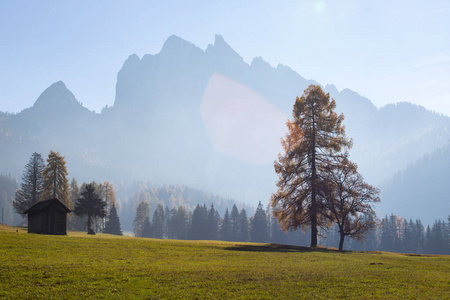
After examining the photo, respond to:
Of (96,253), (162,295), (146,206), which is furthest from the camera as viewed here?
(146,206)

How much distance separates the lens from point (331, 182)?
40.7 meters

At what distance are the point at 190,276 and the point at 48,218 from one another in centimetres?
3205

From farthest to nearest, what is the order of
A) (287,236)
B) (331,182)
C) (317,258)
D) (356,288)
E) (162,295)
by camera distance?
(287,236)
(331,182)
(317,258)
(356,288)
(162,295)

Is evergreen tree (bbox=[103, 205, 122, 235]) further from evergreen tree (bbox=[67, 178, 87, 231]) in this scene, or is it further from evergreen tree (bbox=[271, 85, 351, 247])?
evergreen tree (bbox=[271, 85, 351, 247])

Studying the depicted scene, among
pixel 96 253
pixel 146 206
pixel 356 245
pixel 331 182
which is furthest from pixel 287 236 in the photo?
pixel 96 253

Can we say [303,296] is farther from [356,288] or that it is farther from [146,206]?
[146,206]

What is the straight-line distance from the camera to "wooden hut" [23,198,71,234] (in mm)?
43125

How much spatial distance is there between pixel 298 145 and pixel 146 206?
98067mm

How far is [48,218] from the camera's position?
4338 cm

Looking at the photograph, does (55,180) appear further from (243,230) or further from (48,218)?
(243,230)

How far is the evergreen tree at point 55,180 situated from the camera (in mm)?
65062

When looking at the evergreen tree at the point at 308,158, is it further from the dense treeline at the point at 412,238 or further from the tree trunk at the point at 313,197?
the dense treeline at the point at 412,238

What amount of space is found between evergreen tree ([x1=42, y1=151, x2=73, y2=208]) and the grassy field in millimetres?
40634

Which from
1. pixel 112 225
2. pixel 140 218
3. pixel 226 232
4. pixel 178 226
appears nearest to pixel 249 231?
pixel 226 232
